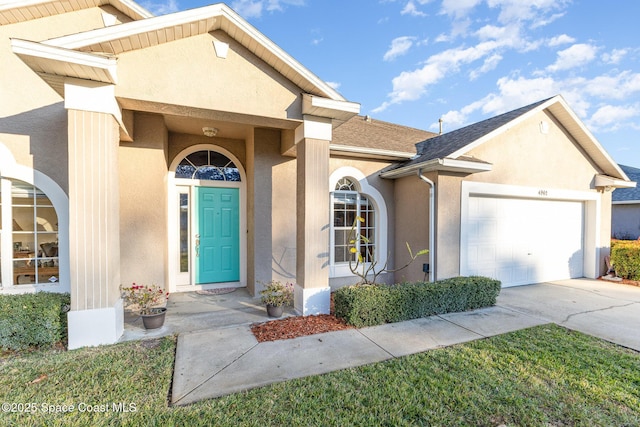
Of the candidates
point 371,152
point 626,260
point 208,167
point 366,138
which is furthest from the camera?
point 626,260

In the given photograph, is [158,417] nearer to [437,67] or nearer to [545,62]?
[545,62]

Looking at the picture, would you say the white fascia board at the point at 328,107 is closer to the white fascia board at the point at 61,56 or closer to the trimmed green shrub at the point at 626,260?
the white fascia board at the point at 61,56

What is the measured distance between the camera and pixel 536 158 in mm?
7730

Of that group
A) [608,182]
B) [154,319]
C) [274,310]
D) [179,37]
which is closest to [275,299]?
[274,310]

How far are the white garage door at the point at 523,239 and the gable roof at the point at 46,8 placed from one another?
903 cm

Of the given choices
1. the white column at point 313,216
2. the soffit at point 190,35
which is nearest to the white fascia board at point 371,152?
the white column at point 313,216

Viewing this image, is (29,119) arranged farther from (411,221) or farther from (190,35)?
(411,221)

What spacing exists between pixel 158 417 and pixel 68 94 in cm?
430

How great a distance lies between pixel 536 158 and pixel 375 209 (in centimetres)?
474

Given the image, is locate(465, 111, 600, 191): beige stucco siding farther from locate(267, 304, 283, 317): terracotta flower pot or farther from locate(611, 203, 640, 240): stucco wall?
locate(611, 203, 640, 240): stucco wall

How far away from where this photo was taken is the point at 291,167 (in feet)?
21.7

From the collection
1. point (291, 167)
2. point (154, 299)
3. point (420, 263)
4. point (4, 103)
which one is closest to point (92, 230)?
point (154, 299)

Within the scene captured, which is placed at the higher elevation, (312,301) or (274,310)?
(312,301)

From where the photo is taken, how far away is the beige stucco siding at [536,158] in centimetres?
718
